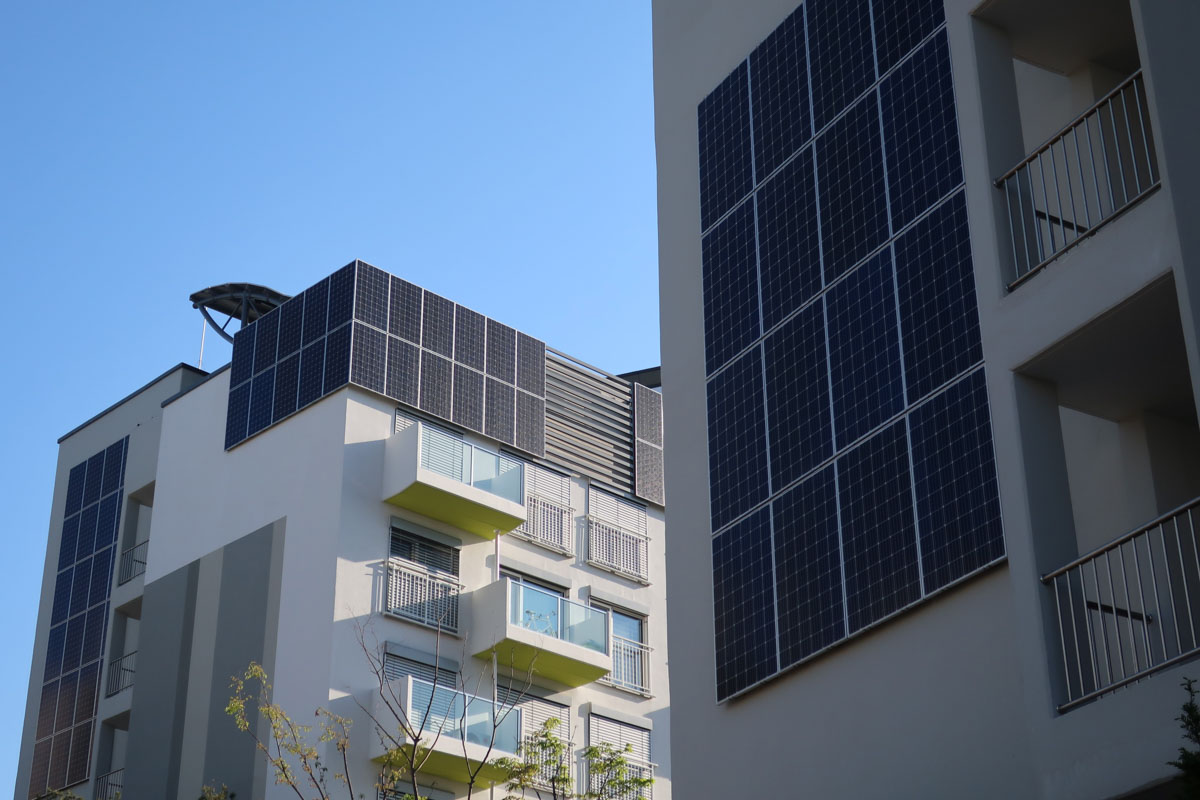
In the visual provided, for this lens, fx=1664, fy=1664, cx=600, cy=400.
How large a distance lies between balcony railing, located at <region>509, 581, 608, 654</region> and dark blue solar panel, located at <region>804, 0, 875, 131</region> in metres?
17.6

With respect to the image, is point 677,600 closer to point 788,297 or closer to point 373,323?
point 788,297

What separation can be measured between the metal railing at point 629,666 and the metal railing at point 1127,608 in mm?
23077

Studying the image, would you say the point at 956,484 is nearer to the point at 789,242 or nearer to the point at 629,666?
the point at 789,242

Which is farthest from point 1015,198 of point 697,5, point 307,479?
point 307,479

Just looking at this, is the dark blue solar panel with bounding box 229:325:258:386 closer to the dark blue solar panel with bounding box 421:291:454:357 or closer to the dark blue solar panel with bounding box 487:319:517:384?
the dark blue solar panel with bounding box 421:291:454:357

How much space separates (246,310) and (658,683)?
15.6 m

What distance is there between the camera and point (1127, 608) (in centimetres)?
1491

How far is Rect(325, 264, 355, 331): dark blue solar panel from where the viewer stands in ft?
121

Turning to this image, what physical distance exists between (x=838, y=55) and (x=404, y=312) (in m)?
19.3

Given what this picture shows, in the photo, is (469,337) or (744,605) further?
(469,337)

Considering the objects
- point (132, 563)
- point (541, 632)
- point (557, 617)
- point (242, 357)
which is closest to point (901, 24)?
point (541, 632)

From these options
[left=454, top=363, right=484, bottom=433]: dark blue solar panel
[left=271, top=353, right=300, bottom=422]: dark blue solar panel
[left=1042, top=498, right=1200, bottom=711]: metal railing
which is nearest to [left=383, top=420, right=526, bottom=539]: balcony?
[left=454, top=363, right=484, bottom=433]: dark blue solar panel

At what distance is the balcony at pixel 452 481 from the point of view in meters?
35.2

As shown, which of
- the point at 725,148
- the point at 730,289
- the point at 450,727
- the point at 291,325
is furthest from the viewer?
the point at 291,325
